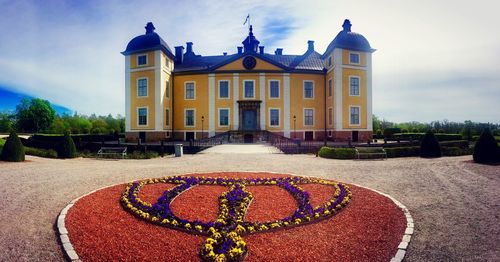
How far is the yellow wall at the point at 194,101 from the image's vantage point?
31.7 metres

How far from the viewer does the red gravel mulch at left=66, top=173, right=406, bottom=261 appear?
438 cm

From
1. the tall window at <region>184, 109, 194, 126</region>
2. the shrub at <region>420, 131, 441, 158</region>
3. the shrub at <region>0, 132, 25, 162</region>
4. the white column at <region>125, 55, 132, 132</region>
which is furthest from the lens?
the tall window at <region>184, 109, 194, 126</region>

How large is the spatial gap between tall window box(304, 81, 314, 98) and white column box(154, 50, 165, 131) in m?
16.7

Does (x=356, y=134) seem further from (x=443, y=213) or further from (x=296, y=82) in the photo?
(x=443, y=213)

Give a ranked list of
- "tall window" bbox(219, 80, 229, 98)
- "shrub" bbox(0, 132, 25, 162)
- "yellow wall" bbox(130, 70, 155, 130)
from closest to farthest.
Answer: "shrub" bbox(0, 132, 25, 162)
"yellow wall" bbox(130, 70, 155, 130)
"tall window" bbox(219, 80, 229, 98)

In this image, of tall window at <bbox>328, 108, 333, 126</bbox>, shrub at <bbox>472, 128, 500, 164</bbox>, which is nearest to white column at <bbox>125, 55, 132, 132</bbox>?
tall window at <bbox>328, 108, 333, 126</bbox>

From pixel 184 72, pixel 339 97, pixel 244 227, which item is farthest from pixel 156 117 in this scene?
pixel 244 227

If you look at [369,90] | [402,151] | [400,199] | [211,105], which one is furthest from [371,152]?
[211,105]

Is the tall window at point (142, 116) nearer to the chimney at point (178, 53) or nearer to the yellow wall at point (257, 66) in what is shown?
the chimney at point (178, 53)

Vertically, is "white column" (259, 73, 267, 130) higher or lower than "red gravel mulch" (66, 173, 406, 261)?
higher

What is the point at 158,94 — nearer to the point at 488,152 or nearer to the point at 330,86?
the point at 330,86

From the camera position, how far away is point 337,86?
29.2m

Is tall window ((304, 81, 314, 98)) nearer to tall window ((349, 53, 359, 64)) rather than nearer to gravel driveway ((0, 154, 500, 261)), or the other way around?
tall window ((349, 53, 359, 64))

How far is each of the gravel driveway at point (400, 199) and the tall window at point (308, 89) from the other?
1979 cm
